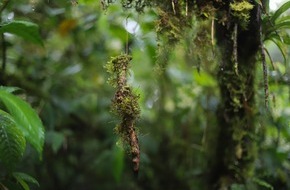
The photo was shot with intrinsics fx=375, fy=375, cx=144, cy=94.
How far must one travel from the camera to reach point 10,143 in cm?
83

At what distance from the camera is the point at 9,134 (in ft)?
2.75

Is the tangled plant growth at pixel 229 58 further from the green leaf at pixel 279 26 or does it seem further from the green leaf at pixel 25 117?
the green leaf at pixel 25 117

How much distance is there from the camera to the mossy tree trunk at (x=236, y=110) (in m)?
1.17

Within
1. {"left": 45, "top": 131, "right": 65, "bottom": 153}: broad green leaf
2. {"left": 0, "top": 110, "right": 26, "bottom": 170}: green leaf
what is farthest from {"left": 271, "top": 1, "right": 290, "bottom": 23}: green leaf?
{"left": 45, "top": 131, "right": 65, "bottom": 153}: broad green leaf

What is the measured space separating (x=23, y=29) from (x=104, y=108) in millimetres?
1173

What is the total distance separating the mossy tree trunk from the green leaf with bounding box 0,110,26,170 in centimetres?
65

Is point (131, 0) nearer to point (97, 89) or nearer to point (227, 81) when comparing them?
point (227, 81)

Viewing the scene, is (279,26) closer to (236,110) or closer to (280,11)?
(280,11)

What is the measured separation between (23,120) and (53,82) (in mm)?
1111

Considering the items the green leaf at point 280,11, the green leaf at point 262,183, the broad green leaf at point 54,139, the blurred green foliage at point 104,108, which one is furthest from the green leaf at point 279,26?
the broad green leaf at point 54,139

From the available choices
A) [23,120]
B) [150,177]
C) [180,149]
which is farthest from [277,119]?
[23,120]

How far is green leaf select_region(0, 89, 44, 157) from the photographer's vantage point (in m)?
0.88

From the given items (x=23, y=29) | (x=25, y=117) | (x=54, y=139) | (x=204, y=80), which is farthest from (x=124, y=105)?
(x=204, y=80)

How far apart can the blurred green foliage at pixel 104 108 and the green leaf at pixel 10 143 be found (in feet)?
2.21
